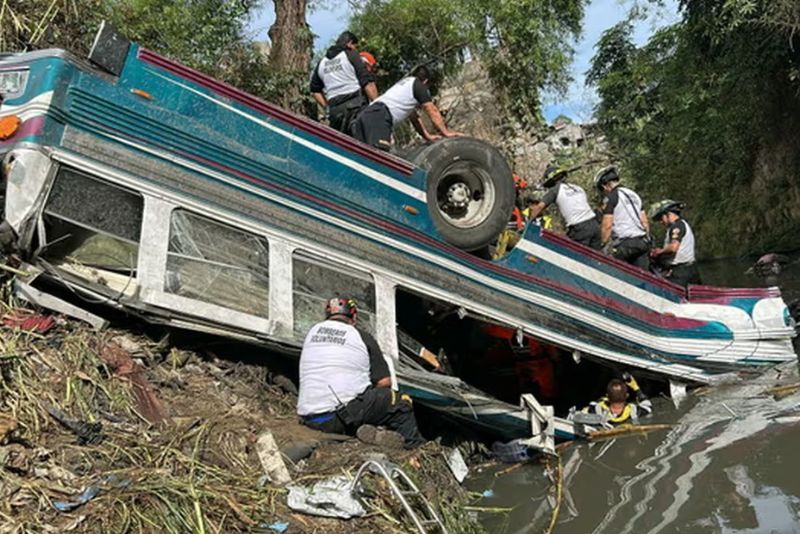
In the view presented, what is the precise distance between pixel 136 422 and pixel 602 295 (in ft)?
12.6

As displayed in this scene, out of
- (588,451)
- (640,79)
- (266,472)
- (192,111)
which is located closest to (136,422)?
(266,472)

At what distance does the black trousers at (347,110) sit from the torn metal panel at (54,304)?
267 centimetres

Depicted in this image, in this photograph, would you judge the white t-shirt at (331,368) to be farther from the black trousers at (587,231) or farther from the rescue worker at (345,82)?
the black trousers at (587,231)

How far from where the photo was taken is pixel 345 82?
6508 millimetres

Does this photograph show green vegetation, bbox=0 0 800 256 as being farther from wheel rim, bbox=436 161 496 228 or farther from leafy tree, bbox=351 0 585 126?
wheel rim, bbox=436 161 496 228

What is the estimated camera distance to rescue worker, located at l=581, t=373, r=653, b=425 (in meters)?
6.77

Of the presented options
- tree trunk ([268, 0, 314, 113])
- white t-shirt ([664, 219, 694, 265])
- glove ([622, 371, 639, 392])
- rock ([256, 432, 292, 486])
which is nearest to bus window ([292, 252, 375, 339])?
rock ([256, 432, 292, 486])

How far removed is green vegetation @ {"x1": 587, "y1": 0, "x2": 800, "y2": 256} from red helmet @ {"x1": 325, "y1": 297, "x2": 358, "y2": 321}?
421 inches

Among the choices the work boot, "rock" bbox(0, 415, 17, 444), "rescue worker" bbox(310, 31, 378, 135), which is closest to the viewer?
"rock" bbox(0, 415, 17, 444)

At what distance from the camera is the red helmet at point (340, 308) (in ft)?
16.0

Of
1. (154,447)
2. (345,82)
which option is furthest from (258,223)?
(345,82)

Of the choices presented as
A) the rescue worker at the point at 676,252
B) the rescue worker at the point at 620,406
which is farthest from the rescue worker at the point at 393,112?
the rescue worker at the point at 676,252

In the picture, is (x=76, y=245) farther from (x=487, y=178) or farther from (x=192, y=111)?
(x=487, y=178)

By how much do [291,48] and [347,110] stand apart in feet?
16.4
